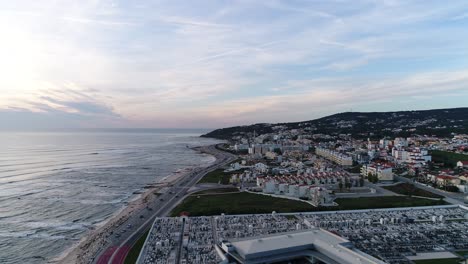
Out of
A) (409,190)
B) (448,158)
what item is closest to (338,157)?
(448,158)

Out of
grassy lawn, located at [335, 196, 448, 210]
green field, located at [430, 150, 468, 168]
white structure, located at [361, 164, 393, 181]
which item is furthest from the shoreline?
green field, located at [430, 150, 468, 168]

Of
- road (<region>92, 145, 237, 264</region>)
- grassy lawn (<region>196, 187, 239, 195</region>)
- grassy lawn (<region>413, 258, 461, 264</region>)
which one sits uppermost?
road (<region>92, 145, 237, 264</region>)

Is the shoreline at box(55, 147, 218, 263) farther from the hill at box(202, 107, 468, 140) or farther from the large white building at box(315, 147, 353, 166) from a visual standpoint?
the hill at box(202, 107, 468, 140)

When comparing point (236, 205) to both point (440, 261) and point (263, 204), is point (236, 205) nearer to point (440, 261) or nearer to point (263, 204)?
point (263, 204)

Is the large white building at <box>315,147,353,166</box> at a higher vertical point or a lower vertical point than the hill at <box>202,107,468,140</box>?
lower

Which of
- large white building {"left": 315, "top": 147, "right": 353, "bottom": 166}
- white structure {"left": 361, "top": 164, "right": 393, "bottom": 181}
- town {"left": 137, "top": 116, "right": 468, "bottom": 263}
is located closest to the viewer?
town {"left": 137, "top": 116, "right": 468, "bottom": 263}

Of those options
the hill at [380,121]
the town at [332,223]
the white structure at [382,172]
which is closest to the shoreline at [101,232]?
the town at [332,223]

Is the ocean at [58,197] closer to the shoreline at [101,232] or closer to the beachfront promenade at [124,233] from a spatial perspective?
the shoreline at [101,232]
